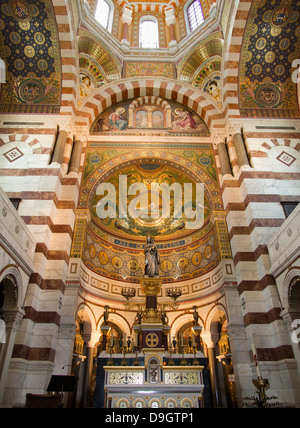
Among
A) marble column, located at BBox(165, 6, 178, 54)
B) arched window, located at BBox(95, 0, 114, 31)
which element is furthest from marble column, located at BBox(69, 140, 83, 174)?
arched window, located at BBox(95, 0, 114, 31)

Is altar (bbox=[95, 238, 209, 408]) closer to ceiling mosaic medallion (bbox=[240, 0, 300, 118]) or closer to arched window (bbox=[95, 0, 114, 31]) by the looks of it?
ceiling mosaic medallion (bbox=[240, 0, 300, 118])

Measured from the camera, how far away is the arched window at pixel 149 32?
639 inches

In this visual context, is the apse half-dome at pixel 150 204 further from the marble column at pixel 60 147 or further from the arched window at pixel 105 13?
the arched window at pixel 105 13

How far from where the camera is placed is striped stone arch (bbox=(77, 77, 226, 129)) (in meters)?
13.3

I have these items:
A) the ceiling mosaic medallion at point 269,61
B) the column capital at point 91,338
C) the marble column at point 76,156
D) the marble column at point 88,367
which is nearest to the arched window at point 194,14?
the ceiling mosaic medallion at point 269,61

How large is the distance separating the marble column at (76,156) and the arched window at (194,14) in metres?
9.10

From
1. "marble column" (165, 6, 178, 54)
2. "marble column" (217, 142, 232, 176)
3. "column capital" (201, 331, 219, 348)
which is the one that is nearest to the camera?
"marble column" (217, 142, 232, 176)

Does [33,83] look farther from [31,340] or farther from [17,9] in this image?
[31,340]

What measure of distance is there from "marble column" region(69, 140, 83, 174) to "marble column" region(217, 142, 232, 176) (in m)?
5.49

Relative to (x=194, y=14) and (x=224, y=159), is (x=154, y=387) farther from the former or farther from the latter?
(x=194, y=14)

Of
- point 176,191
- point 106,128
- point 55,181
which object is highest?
point 106,128

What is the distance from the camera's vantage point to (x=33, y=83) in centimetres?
1224

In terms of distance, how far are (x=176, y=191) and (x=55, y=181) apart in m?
6.14

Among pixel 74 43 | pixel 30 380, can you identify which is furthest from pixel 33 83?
pixel 30 380
